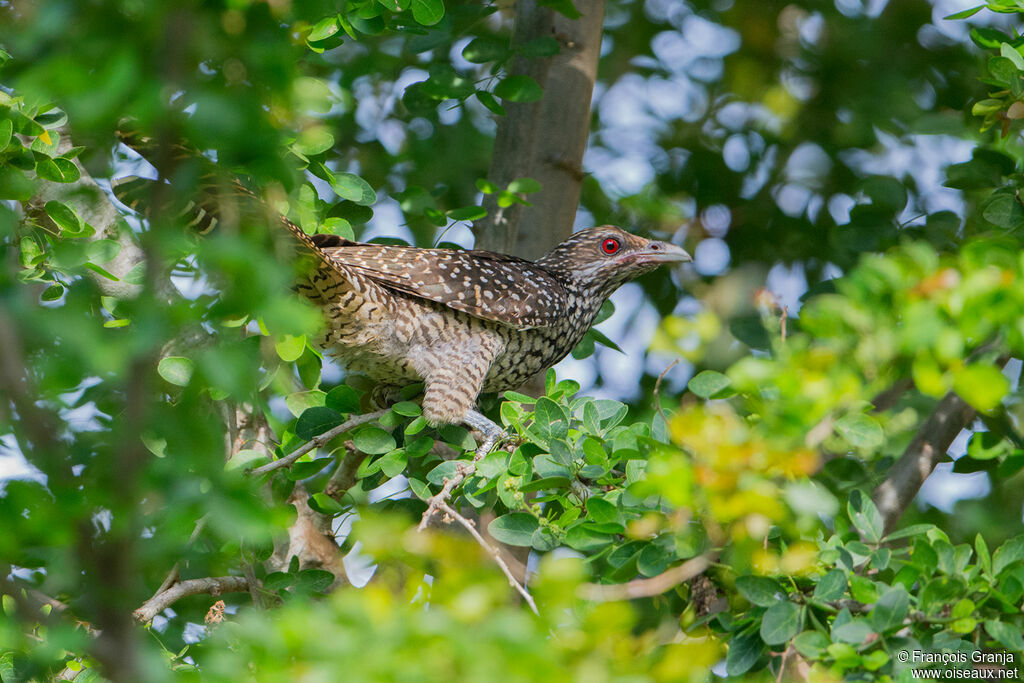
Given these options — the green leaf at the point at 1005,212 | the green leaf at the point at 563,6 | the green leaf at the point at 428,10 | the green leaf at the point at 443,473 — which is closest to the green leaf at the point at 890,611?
the green leaf at the point at 443,473

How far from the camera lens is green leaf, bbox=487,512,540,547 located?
2742 millimetres

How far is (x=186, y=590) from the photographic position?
11.1 feet

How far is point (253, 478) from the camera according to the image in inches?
122

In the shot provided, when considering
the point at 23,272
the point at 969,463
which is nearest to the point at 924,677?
the point at 969,463

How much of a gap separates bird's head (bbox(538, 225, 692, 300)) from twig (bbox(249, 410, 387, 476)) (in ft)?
5.06

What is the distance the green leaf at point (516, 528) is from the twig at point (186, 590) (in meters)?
1.17

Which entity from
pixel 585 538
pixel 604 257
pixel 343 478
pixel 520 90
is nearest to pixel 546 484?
pixel 585 538

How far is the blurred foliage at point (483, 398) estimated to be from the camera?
1178mm

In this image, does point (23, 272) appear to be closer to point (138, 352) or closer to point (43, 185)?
point (43, 185)

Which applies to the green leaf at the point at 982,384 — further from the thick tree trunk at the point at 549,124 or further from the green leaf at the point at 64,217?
the thick tree trunk at the point at 549,124

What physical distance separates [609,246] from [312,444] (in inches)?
80.1

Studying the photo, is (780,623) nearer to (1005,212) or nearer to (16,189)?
(1005,212)

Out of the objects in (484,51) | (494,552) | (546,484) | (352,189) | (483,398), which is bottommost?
(483,398)

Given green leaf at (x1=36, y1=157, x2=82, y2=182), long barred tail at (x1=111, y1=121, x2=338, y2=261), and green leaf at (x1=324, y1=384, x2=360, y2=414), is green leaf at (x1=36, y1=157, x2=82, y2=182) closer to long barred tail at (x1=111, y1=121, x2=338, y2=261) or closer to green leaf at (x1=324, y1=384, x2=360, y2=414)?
long barred tail at (x1=111, y1=121, x2=338, y2=261)
